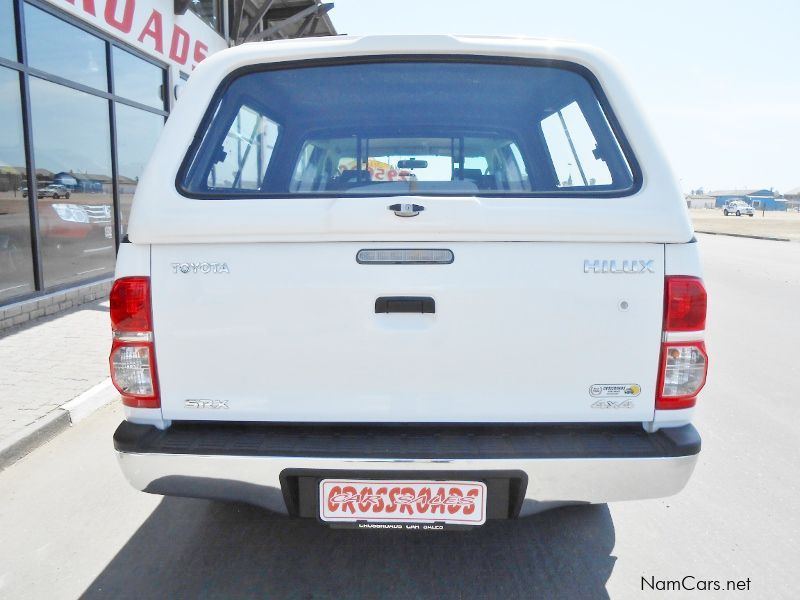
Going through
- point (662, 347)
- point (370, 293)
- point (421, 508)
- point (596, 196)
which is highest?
point (596, 196)

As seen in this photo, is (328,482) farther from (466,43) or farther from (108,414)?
(108,414)

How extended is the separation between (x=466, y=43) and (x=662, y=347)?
4.24ft

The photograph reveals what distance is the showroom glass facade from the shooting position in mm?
6496

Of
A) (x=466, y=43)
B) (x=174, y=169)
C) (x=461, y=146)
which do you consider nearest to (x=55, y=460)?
(x=174, y=169)

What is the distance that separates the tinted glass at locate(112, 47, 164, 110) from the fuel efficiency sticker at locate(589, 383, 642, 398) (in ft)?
28.4

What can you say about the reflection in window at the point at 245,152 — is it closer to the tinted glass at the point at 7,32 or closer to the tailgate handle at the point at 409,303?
the tailgate handle at the point at 409,303

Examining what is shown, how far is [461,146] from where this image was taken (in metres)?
3.01

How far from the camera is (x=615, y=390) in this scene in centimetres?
201

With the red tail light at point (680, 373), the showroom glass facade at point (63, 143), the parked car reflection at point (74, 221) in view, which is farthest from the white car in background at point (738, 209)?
the red tail light at point (680, 373)

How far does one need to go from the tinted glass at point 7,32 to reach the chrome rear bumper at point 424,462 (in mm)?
6004

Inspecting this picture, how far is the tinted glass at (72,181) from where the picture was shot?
279 inches

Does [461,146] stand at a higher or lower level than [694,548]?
higher

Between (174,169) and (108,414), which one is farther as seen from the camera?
(108,414)

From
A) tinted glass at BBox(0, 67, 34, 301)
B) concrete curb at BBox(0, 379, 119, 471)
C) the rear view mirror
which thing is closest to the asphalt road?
concrete curb at BBox(0, 379, 119, 471)
